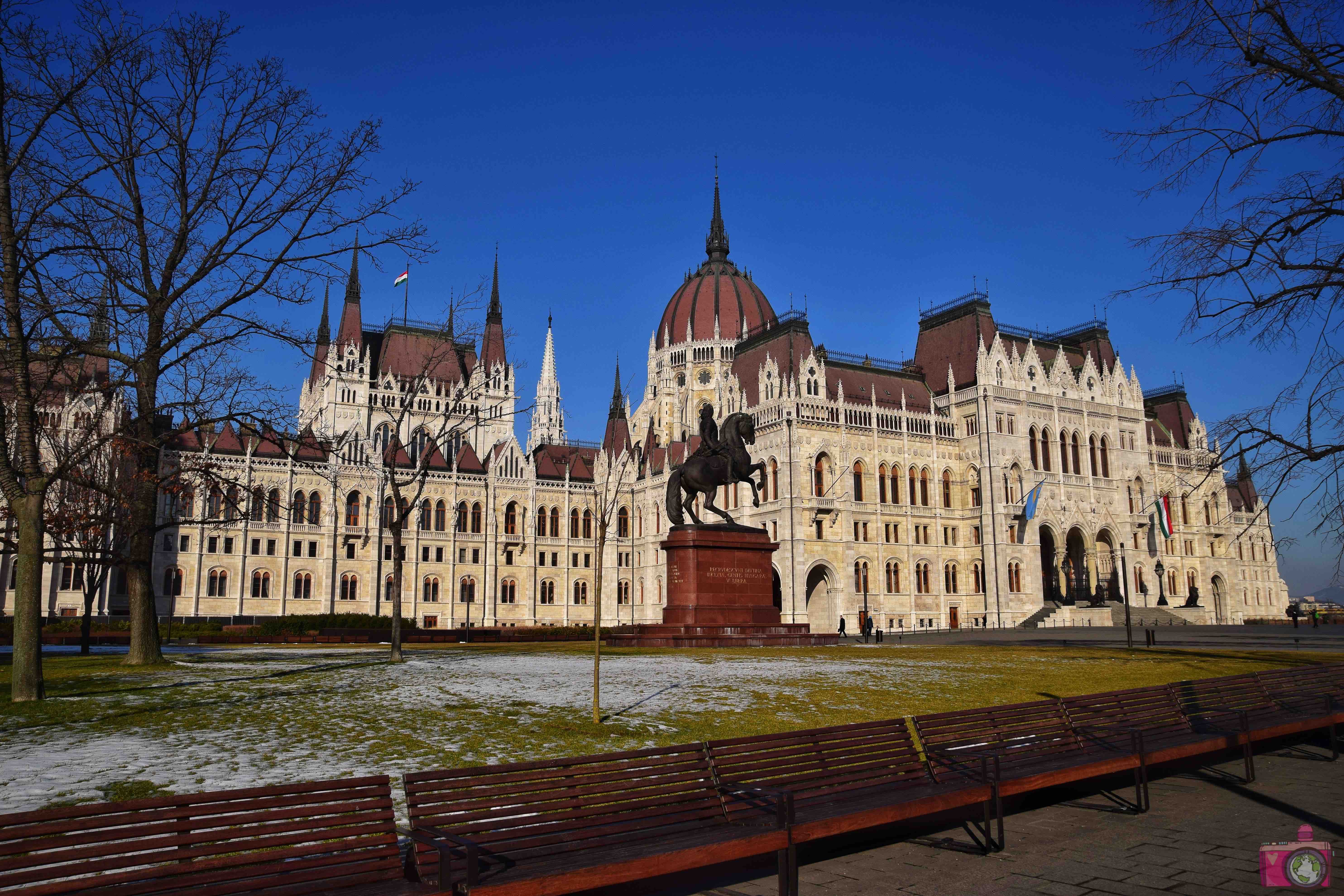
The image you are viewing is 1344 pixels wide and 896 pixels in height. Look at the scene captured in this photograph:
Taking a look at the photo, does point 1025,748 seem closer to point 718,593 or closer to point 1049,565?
point 718,593

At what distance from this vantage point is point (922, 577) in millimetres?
68500

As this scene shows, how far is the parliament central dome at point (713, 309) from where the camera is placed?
9194 centimetres

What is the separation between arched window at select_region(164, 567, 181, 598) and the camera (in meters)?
66.1

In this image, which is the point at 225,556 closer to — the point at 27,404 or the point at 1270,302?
the point at 27,404

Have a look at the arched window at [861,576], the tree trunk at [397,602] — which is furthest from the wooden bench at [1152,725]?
the arched window at [861,576]

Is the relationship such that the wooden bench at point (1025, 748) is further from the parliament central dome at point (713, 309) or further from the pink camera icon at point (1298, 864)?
the parliament central dome at point (713, 309)

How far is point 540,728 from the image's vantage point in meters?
12.6

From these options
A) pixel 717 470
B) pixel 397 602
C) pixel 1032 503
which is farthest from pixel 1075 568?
pixel 397 602

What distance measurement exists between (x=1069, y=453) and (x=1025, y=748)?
67.2m

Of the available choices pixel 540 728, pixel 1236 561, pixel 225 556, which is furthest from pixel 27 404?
pixel 1236 561

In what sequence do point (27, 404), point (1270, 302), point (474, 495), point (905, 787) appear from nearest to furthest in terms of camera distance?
point (905, 787), point (1270, 302), point (27, 404), point (474, 495)

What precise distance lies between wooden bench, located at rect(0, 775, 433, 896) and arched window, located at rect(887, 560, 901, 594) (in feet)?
207

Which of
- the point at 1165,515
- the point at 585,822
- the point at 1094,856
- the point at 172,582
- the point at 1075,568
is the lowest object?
the point at 1094,856

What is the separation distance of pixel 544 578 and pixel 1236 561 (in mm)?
62141
